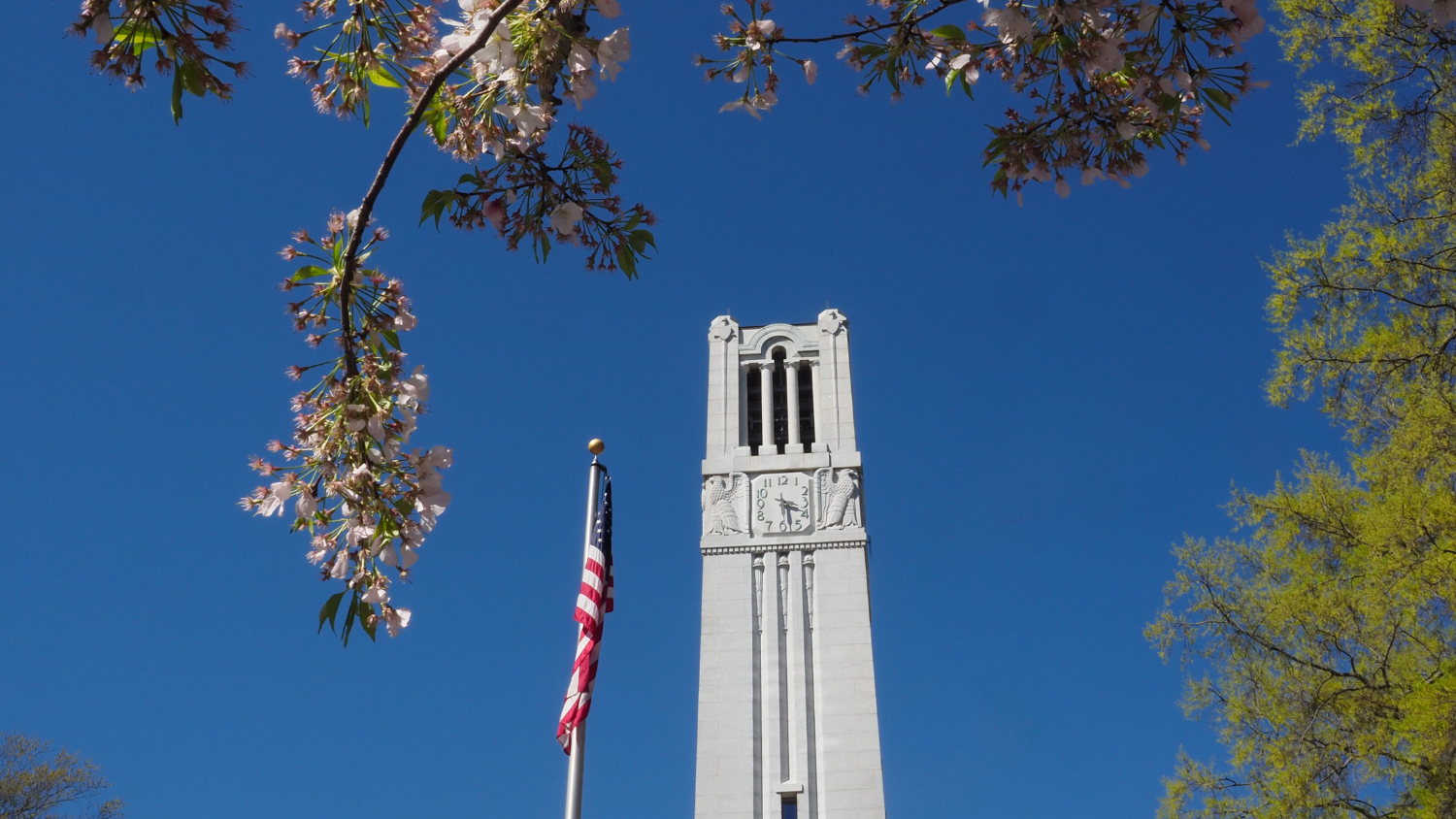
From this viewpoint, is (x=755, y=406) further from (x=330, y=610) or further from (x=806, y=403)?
(x=330, y=610)

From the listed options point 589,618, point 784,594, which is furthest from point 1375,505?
point 784,594

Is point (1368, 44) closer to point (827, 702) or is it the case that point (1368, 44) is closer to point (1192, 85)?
point (1192, 85)

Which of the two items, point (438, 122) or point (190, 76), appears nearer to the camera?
point (190, 76)

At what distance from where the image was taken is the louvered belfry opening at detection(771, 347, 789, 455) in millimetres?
35531

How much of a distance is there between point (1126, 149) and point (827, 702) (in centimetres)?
2739

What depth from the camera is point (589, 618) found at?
480 inches

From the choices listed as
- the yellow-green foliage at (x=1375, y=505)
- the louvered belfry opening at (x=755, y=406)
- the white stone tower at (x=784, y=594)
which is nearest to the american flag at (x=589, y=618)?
the yellow-green foliage at (x=1375, y=505)

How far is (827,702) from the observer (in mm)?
30984

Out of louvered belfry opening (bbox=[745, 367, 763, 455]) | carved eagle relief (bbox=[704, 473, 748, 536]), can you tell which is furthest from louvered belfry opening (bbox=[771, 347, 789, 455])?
carved eagle relief (bbox=[704, 473, 748, 536])

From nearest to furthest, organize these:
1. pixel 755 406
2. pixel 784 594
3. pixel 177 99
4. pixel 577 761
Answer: pixel 177 99 < pixel 577 761 < pixel 784 594 < pixel 755 406

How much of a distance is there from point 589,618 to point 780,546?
69.3ft

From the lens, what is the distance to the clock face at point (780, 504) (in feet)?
109

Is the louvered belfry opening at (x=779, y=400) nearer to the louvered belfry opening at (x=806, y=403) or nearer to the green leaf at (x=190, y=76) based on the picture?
the louvered belfry opening at (x=806, y=403)

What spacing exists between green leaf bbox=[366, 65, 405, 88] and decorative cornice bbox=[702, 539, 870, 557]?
Answer: 96.7ft
